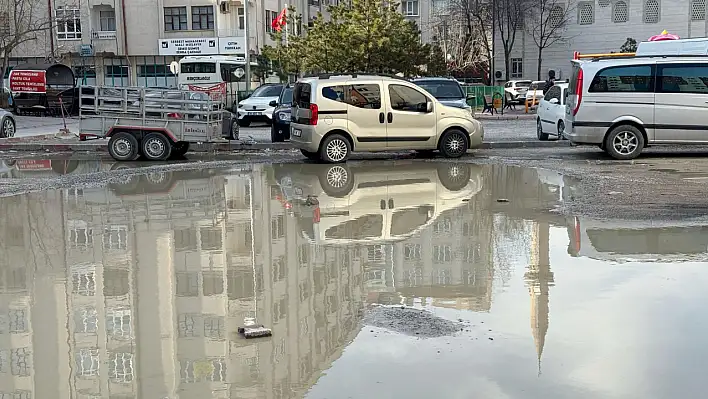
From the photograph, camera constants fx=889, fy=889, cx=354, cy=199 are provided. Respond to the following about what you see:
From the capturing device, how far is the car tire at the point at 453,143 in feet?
61.1

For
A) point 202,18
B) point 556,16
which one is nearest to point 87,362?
point 202,18

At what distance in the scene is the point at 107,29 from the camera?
198 feet

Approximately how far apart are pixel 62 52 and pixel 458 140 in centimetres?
4805

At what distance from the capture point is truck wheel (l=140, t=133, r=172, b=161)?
19.0m

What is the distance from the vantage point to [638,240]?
31.2 ft

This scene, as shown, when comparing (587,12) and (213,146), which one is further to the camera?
(587,12)

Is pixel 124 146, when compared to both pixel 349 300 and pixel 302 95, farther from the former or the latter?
pixel 349 300

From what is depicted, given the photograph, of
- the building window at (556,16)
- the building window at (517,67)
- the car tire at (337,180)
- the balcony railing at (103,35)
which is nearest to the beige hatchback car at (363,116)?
the car tire at (337,180)

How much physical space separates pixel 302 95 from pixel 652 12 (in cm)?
5131

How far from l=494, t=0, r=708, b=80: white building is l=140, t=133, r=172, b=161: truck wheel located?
165ft

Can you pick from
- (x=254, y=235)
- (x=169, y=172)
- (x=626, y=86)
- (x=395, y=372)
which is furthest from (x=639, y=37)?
(x=395, y=372)

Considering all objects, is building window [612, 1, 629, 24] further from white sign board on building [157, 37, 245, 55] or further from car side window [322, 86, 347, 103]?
car side window [322, 86, 347, 103]

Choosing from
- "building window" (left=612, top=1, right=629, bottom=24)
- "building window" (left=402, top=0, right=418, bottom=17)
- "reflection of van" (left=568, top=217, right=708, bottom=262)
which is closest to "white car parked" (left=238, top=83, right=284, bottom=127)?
"reflection of van" (left=568, top=217, right=708, bottom=262)

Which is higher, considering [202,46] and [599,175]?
[202,46]
